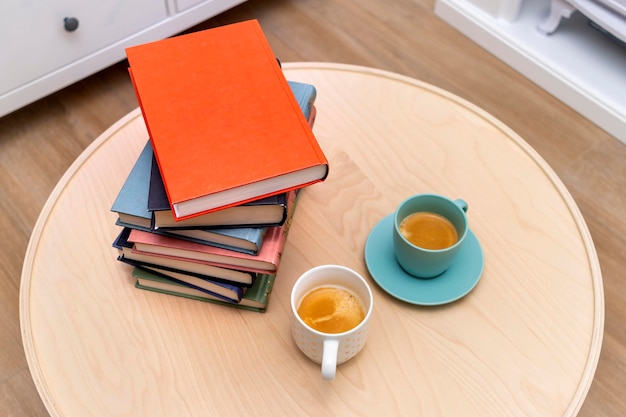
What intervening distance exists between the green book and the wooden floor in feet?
1.90

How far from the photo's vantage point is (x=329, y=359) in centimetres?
72

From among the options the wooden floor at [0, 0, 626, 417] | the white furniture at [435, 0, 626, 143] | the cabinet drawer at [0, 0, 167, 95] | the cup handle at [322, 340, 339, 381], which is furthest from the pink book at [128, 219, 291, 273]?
the white furniture at [435, 0, 626, 143]

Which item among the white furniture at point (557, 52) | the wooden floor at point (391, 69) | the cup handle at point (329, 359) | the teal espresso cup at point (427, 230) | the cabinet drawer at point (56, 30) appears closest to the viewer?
the cup handle at point (329, 359)

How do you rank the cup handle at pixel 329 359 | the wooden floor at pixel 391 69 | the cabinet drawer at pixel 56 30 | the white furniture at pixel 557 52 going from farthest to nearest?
the white furniture at pixel 557 52 → the cabinet drawer at pixel 56 30 → the wooden floor at pixel 391 69 → the cup handle at pixel 329 359

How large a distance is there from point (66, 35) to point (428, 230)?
3.80 ft

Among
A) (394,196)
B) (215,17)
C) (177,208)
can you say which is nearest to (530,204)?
(394,196)

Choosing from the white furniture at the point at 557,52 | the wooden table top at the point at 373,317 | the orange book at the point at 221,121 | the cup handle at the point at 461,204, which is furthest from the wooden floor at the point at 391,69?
the orange book at the point at 221,121

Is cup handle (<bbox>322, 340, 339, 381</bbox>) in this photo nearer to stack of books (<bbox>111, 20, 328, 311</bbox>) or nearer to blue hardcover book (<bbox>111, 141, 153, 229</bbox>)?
stack of books (<bbox>111, 20, 328, 311</bbox>)

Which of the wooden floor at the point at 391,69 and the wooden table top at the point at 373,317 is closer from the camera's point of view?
the wooden table top at the point at 373,317

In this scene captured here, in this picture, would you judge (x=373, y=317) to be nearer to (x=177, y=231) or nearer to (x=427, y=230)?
(x=427, y=230)

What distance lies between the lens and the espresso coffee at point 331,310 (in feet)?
2.59

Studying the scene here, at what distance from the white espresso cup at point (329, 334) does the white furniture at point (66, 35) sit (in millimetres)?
1095

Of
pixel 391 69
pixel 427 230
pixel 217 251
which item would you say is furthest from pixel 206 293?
pixel 391 69

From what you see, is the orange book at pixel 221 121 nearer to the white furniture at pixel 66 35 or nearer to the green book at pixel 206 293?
the green book at pixel 206 293
